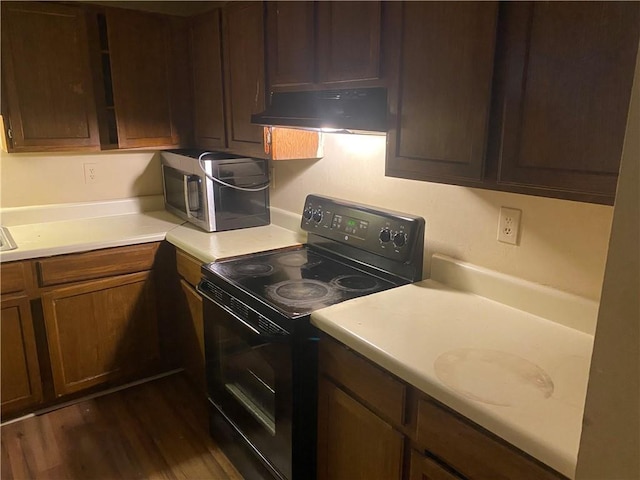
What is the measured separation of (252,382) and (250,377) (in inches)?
0.8

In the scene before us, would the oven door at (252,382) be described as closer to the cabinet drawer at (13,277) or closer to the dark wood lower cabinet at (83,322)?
the dark wood lower cabinet at (83,322)

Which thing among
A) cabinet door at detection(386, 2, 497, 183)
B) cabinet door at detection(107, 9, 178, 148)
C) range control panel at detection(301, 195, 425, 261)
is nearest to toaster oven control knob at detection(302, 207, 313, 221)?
range control panel at detection(301, 195, 425, 261)

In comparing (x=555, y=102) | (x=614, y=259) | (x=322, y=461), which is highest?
(x=555, y=102)

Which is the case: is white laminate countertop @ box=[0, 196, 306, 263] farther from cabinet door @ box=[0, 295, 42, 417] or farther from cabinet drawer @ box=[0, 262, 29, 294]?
cabinet door @ box=[0, 295, 42, 417]

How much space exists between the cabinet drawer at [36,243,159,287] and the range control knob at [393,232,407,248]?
1310mm

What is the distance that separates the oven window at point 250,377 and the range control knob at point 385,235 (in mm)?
576

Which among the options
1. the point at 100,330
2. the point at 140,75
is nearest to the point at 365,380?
the point at 100,330

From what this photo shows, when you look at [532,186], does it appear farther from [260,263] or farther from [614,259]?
[260,263]

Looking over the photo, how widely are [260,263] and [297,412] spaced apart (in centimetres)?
68

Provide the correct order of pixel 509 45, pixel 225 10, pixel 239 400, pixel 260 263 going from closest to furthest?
pixel 509 45 < pixel 239 400 < pixel 260 263 < pixel 225 10

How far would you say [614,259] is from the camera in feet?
1.83

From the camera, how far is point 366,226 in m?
1.88

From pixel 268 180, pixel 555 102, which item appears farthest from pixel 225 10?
pixel 555 102

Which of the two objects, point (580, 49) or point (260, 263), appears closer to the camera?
point (580, 49)
